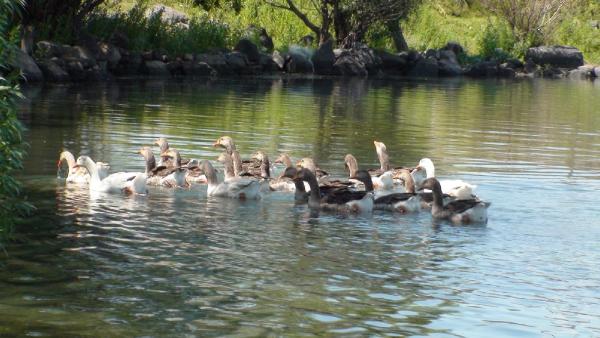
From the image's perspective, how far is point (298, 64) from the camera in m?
50.3

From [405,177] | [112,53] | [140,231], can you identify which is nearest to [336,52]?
[112,53]

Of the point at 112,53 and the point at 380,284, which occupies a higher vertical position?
the point at 112,53

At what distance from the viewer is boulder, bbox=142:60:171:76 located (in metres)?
42.3

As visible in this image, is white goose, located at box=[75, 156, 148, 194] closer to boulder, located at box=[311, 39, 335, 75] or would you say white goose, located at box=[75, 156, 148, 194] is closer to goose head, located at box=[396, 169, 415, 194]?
goose head, located at box=[396, 169, 415, 194]

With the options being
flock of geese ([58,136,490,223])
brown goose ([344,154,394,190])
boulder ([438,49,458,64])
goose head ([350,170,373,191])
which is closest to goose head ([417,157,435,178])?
flock of geese ([58,136,490,223])

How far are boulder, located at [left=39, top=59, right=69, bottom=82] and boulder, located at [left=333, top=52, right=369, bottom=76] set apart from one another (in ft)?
57.1

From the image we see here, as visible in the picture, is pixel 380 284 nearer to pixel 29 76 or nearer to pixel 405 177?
pixel 405 177

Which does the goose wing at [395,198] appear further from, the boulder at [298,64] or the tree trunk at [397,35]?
the tree trunk at [397,35]

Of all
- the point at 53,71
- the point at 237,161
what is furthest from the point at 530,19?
the point at 237,161

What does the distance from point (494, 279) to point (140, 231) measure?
4.12m

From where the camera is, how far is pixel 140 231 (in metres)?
13.0

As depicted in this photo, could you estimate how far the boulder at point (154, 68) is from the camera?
42.3 meters

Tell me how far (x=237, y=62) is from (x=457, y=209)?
3277 cm

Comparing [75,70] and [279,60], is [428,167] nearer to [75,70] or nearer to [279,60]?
[75,70]
